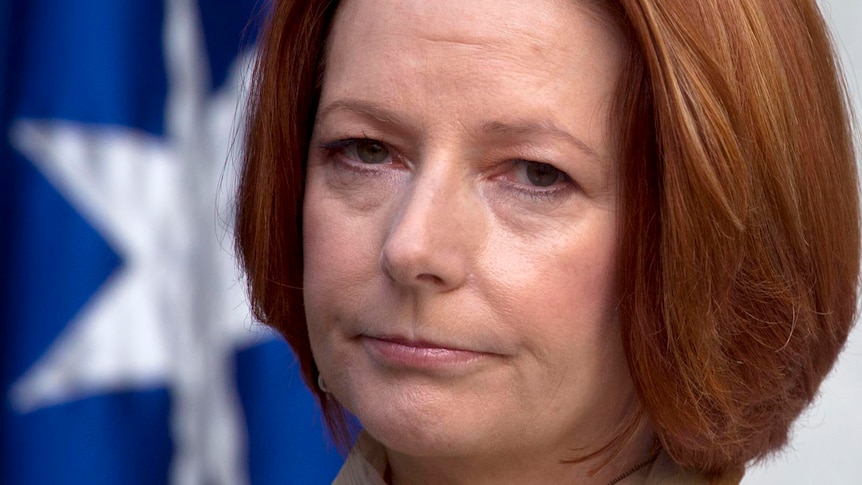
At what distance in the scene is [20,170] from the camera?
1.99 metres

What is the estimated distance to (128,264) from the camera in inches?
80.3

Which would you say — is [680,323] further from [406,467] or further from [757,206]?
[406,467]

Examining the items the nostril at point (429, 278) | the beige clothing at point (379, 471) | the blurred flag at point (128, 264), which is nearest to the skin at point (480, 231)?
the nostril at point (429, 278)

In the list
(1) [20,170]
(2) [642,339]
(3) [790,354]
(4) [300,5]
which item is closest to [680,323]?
(2) [642,339]

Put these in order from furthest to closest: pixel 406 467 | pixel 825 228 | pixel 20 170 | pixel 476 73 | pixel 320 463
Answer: pixel 320 463 < pixel 20 170 < pixel 406 467 < pixel 825 228 < pixel 476 73

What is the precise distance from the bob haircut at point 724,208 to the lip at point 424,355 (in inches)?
6.7

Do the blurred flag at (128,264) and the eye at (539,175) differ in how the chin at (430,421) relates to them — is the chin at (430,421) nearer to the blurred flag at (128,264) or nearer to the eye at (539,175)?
the eye at (539,175)

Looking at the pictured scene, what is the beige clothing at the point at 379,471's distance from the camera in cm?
122

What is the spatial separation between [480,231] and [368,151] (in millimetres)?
174

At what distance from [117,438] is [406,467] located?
90 cm

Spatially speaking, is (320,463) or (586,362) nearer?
(586,362)

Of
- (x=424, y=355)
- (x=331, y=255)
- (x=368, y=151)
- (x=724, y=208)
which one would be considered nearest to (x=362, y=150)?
(x=368, y=151)

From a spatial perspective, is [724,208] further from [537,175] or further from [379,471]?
[379,471]

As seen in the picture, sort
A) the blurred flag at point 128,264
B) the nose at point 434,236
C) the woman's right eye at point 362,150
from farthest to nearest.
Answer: the blurred flag at point 128,264
the woman's right eye at point 362,150
the nose at point 434,236
